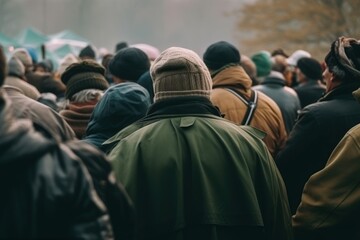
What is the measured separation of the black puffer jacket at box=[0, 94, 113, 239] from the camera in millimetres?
2709

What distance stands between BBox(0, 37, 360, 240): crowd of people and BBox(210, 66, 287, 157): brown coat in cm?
1

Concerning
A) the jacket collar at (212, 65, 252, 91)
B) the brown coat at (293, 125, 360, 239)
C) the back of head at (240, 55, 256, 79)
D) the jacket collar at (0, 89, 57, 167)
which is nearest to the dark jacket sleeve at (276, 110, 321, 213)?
the brown coat at (293, 125, 360, 239)

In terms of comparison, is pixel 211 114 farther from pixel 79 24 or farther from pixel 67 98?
pixel 79 24

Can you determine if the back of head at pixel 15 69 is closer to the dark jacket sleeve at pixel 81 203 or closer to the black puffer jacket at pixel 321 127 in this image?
the black puffer jacket at pixel 321 127

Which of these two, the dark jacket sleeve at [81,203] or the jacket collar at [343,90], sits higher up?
the dark jacket sleeve at [81,203]

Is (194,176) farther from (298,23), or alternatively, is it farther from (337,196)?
(298,23)

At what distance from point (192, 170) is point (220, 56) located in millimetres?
2986

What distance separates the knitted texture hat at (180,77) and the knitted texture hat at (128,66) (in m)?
2.32

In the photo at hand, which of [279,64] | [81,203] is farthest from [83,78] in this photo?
[279,64]

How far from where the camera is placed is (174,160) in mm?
4586

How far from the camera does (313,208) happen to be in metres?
5.09

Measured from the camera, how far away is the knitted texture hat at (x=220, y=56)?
7.49 meters

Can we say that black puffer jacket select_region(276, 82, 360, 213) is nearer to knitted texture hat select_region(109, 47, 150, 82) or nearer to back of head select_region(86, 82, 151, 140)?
back of head select_region(86, 82, 151, 140)

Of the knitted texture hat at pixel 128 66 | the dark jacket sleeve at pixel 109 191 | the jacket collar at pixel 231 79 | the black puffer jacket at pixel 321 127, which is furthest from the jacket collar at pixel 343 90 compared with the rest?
the dark jacket sleeve at pixel 109 191
